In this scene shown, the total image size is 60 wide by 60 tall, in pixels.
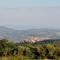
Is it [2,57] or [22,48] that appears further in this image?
[22,48]

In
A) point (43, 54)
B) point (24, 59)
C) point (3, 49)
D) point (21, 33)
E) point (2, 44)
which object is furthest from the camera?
point (21, 33)

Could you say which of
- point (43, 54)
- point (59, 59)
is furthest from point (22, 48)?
point (59, 59)

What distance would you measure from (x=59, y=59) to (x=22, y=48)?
16.6 feet

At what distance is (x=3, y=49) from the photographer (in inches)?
1441

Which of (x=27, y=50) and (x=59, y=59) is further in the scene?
(x=27, y=50)

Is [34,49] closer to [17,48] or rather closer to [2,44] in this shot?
[17,48]

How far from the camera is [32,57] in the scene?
3447 centimetres

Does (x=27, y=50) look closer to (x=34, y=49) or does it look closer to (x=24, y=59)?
(x=34, y=49)

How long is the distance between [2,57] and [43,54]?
15.5ft

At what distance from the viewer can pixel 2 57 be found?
32.9m

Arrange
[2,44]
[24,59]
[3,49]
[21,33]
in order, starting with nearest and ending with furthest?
[24,59] < [3,49] < [2,44] < [21,33]

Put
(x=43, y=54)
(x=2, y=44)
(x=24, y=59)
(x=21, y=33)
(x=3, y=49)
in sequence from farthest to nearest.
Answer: (x=21, y=33), (x=2, y=44), (x=3, y=49), (x=43, y=54), (x=24, y=59)

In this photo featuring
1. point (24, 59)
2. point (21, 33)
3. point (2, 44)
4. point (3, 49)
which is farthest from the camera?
point (21, 33)

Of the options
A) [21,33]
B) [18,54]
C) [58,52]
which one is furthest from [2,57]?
[21,33]
